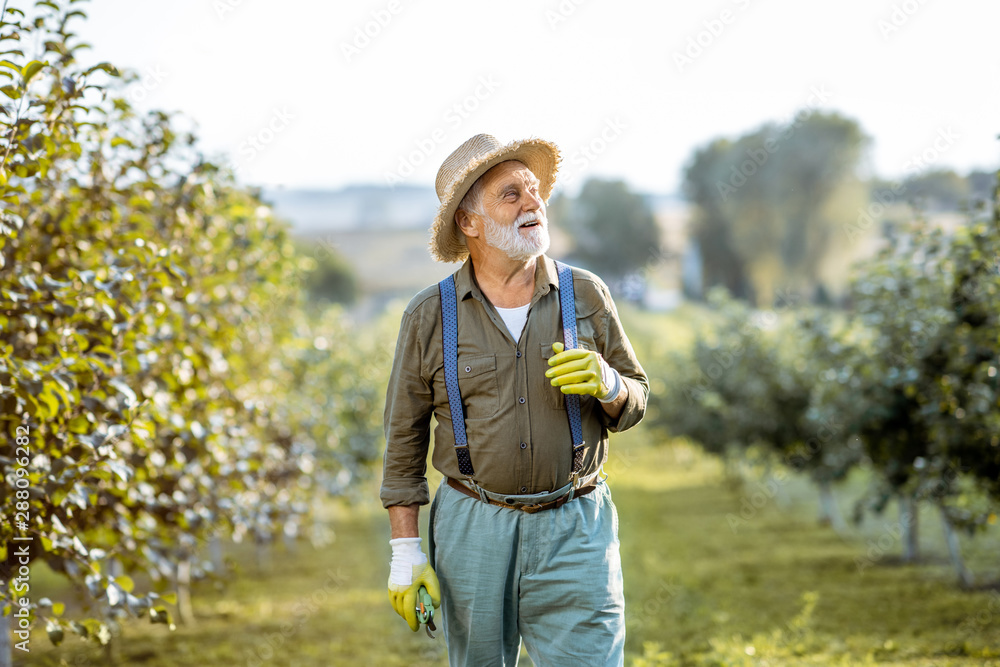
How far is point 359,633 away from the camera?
8156mm

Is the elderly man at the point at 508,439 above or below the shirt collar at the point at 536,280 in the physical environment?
below

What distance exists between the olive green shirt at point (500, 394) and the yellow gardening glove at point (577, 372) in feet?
A: 0.62

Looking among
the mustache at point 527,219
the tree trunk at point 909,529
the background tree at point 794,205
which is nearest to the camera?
the mustache at point 527,219

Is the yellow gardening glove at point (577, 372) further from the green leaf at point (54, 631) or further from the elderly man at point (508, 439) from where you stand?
the green leaf at point (54, 631)

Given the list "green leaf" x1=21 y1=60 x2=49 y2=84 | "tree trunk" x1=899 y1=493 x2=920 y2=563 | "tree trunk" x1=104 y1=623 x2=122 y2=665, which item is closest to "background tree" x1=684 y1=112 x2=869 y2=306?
"tree trunk" x1=899 y1=493 x2=920 y2=563

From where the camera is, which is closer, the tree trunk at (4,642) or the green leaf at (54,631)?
the green leaf at (54,631)

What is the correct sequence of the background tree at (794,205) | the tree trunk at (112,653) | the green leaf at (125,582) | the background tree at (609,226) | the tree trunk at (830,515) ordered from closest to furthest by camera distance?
1. the green leaf at (125,582)
2. the tree trunk at (112,653)
3. the tree trunk at (830,515)
4. the background tree at (794,205)
5. the background tree at (609,226)

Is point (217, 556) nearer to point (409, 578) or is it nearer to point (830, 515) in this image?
point (409, 578)

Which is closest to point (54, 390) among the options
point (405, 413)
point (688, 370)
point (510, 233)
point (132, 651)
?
point (405, 413)

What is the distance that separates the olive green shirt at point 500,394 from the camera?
9.49ft

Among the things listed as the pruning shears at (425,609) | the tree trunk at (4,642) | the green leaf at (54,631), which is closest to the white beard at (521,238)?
the pruning shears at (425,609)

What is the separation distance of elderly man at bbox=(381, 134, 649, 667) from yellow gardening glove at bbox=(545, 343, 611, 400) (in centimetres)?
3

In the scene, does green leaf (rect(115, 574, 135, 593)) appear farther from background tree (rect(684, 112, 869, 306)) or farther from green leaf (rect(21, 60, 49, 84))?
background tree (rect(684, 112, 869, 306))

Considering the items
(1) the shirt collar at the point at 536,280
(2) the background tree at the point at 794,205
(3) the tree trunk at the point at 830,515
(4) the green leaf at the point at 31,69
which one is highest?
(2) the background tree at the point at 794,205
